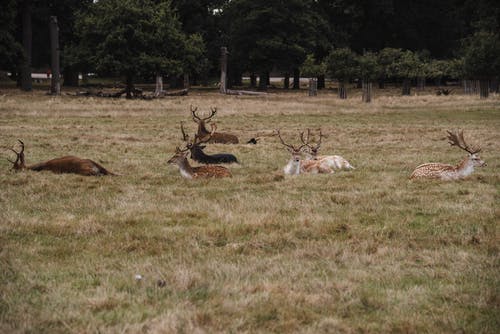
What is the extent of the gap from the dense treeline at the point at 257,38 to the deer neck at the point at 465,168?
23936 millimetres

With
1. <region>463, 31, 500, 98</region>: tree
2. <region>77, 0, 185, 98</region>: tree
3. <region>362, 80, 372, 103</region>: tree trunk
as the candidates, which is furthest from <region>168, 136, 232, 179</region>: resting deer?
<region>463, 31, 500, 98</region>: tree

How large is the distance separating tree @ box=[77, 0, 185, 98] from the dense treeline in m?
0.06

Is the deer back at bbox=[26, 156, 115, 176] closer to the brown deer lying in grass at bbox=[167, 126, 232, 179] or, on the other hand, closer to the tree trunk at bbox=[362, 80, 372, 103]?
the brown deer lying in grass at bbox=[167, 126, 232, 179]

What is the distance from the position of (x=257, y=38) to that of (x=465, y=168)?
141 ft

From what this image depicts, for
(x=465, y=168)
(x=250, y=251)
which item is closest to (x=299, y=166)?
(x=465, y=168)

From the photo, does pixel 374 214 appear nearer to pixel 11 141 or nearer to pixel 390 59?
pixel 11 141

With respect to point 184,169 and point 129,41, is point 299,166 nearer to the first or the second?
point 184,169

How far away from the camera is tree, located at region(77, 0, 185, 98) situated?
3572 cm

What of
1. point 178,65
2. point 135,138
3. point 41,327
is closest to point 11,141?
point 135,138

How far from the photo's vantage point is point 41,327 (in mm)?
4438

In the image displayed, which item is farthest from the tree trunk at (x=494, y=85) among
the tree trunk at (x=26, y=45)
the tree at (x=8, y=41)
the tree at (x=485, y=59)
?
the tree trunk at (x=26, y=45)

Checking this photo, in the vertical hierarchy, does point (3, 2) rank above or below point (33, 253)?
above

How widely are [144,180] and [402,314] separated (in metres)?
6.66

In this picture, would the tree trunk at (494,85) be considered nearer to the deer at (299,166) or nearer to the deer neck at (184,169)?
the deer at (299,166)
